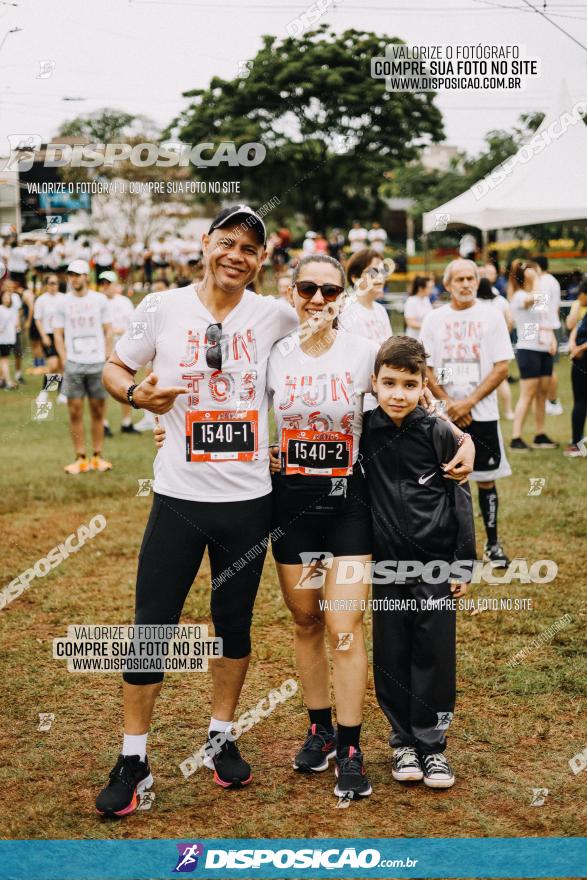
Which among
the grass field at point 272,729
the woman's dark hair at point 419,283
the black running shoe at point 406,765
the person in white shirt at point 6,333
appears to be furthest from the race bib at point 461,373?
the person in white shirt at point 6,333

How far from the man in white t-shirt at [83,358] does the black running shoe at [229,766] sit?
6427mm

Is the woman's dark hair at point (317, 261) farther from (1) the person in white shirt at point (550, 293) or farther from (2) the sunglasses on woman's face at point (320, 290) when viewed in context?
(1) the person in white shirt at point (550, 293)

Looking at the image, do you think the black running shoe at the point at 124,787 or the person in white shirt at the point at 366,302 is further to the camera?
the person in white shirt at the point at 366,302

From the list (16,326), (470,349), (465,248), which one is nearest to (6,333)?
(16,326)

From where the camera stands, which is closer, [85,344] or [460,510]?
[460,510]

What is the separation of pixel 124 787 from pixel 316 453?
1.44m

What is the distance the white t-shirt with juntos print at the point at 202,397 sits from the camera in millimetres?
3336

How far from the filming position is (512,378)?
1611 centimetres

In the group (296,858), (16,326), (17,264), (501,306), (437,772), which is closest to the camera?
(296,858)

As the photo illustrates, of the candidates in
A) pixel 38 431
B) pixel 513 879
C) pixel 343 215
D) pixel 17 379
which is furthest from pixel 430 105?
pixel 513 879

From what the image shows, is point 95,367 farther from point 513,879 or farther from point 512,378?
point 512,378

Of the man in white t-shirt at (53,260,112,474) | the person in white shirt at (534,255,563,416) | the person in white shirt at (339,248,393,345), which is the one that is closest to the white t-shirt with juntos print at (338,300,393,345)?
the person in white shirt at (339,248,393,345)

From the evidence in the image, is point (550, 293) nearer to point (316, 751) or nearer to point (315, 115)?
point (316, 751)

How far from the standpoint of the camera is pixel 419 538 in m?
3.57
